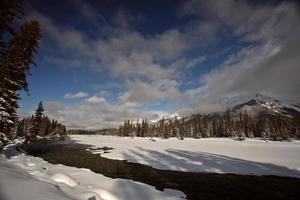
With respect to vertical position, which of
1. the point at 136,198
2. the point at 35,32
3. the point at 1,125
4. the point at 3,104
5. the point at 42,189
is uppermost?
the point at 35,32

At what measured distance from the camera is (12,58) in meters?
16.2

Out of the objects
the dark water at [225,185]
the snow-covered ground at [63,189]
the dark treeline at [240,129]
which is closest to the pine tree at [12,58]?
the snow-covered ground at [63,189]

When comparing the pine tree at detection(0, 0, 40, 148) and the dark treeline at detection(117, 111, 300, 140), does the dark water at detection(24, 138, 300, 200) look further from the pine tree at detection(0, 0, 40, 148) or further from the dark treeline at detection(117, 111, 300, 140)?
the dark treeline at detection(117, 111, 300, 140)

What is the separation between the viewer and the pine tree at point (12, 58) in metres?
13.5

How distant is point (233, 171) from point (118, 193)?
40.2 feet

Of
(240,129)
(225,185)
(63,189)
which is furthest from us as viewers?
(240,129)

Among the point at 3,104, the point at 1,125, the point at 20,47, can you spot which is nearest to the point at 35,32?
the point at 20,47

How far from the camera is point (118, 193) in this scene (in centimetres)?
1045

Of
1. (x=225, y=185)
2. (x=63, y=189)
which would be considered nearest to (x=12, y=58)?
(x=63, y=189)

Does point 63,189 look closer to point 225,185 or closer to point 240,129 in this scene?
point 225,185

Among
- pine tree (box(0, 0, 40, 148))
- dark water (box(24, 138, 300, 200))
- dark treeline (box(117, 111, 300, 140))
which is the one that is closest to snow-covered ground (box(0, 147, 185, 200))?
dark water (box(24, 138, 300, 200))

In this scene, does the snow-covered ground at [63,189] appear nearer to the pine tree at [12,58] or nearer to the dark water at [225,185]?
the dark water at [225,185]

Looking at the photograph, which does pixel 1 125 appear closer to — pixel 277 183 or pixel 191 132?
pixel 277 183

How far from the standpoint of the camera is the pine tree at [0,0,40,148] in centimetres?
1350
